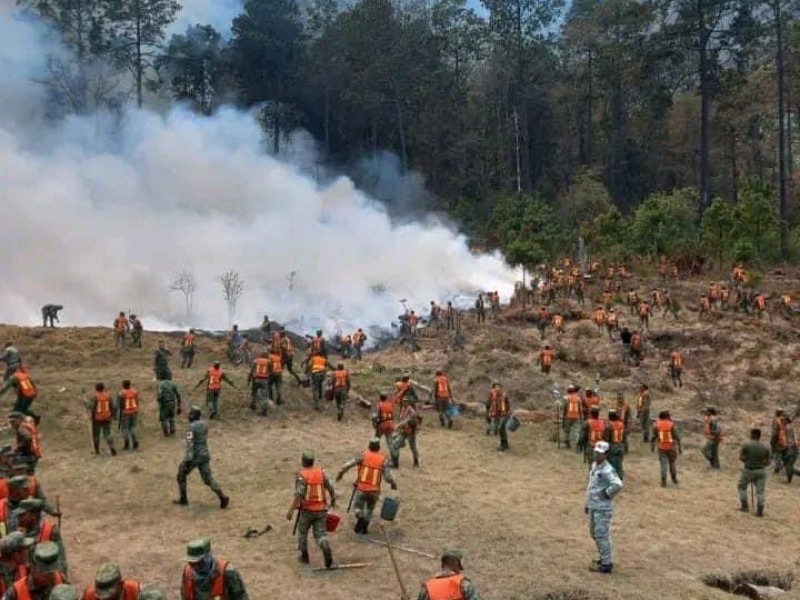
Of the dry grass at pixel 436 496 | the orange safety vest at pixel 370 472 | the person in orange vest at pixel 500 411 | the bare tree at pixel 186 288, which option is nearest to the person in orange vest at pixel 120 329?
the dry grass at pixel 436 496

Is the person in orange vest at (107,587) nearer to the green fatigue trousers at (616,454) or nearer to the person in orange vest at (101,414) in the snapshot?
the person in orange vest at (101,414)

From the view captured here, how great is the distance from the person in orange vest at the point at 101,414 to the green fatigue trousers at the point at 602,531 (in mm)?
11111

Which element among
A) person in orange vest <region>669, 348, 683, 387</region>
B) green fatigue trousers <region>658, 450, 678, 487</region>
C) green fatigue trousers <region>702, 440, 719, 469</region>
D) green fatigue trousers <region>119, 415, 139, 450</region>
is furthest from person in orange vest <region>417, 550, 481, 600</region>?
person in orange vest <region>669, 348, 683, 387</region>

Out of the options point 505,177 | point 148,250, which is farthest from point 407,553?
point 505,177

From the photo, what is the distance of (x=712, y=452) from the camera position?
64.6 feet

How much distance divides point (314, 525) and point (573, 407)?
1070 cm

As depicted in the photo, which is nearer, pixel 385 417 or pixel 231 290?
pixel 385 417

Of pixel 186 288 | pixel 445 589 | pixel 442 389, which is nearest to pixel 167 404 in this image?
pixel 442 389

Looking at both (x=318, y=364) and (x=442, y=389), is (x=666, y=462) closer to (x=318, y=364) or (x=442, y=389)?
(x=442, y=389)

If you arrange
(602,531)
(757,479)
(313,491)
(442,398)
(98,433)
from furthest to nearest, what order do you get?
1. (442,398)
2. (98,433)
3. (757,479)
4. (602,531)
5. (313,491)

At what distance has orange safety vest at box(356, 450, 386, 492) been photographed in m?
12.6

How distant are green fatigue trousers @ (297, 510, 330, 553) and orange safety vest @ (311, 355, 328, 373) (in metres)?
11.6

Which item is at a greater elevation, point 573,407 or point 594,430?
A: point 573,407

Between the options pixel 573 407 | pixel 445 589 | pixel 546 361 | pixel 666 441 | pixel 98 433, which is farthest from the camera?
pixel 546 361
